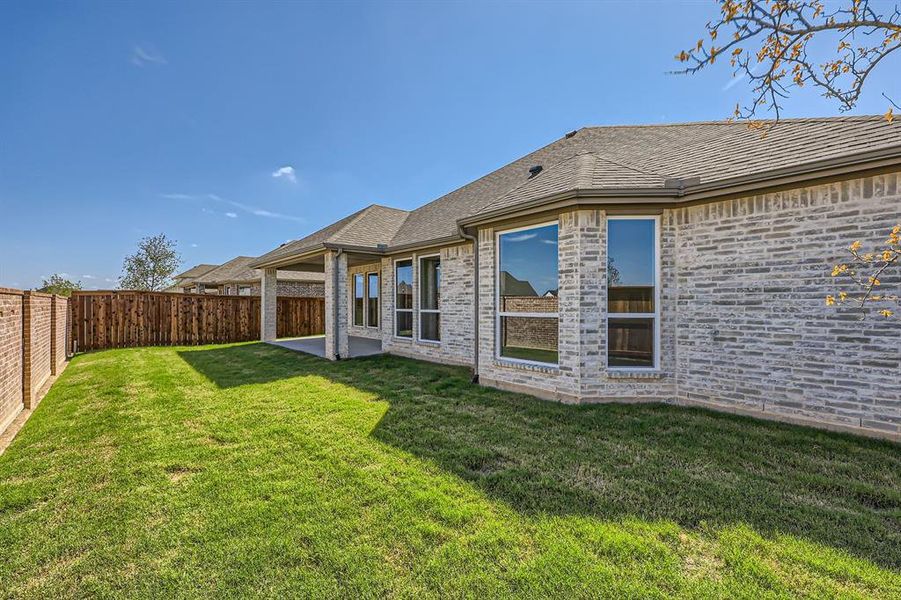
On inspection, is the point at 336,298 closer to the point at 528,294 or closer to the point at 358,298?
the point at 358,298

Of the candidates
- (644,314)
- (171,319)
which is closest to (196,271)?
(171,319)

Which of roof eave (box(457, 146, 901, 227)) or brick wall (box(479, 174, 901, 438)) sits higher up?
roof eave (box(457, 146, 901, 227))

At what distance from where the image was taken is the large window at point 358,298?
48.8ft

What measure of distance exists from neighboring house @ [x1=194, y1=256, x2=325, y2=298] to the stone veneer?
18510 mm

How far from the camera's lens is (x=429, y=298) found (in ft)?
34.1

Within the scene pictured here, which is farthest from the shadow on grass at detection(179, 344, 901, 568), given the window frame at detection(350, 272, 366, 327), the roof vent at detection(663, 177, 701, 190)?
the window frame at detection(350, 272, 366, 327)

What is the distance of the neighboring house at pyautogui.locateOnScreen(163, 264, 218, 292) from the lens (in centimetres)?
3459

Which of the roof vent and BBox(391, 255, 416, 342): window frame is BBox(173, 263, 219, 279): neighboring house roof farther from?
the roof vent

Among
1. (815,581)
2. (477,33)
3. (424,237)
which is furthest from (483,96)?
(815,581)

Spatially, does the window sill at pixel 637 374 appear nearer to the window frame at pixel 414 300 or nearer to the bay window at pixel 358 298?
the window frame at pixel 414 300

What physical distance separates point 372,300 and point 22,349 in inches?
369

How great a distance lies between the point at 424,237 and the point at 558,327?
17.3ft

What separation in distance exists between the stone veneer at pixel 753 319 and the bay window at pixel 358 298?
9.49 meters

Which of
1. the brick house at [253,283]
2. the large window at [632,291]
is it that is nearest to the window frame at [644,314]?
the large window at [632,291]
